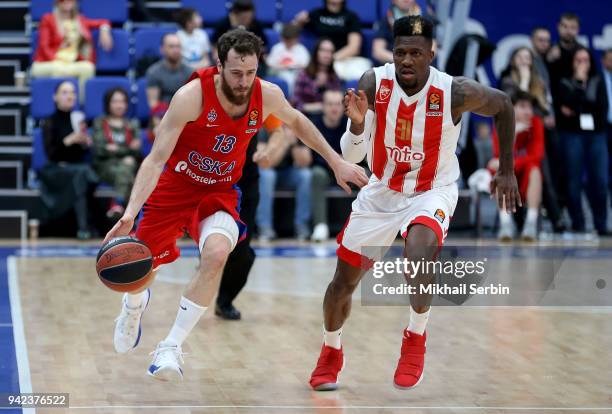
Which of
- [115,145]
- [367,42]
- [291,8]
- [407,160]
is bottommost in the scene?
[115,145]

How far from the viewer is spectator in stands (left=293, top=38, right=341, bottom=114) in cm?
1241

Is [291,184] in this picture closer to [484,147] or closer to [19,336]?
[484,147]

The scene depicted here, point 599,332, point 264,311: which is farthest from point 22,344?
point 599,332

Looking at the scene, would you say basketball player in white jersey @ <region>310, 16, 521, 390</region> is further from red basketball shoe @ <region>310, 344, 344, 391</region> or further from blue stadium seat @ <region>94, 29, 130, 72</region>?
blue stadium seat @ <region>94, 29, 130, 72</region>

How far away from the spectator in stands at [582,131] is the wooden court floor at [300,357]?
4.54 metres

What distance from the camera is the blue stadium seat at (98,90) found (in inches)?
501

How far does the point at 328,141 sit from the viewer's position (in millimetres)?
12312

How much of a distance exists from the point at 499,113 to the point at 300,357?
193 centimetres

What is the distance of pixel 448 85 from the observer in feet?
19.0

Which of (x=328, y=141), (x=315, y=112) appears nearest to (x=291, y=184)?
(x=328, y=141)

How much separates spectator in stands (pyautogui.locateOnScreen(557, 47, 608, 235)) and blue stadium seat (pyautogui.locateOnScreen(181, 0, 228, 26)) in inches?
167

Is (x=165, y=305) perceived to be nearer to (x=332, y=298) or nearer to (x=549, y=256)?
(x=332, y=298)

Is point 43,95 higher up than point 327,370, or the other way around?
point 43,95

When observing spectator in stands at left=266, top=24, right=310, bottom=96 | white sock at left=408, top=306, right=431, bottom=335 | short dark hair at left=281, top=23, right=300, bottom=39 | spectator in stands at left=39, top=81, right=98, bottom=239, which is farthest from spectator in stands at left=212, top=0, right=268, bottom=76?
white sock at left=408, top=306, right=431, bottom=335
